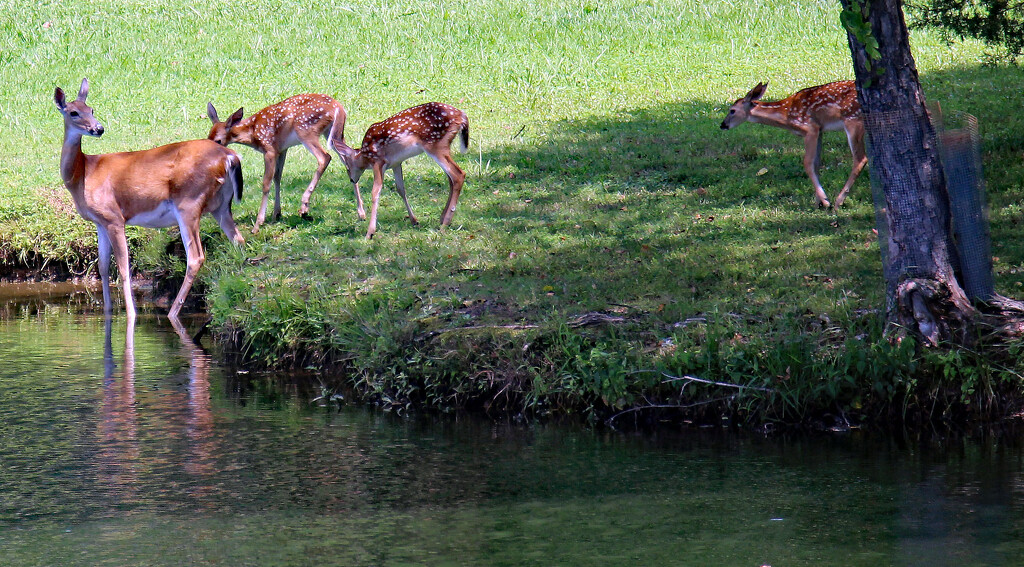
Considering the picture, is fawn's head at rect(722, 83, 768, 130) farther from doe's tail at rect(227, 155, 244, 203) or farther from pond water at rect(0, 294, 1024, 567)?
pond water at rect(0, 294, 1024, 567)

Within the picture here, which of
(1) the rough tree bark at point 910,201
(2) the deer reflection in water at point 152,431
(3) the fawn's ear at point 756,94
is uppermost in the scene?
(3) the fawn's ear at point 756,94

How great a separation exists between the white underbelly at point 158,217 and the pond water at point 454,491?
11.1 ft

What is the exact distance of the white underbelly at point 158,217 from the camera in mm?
11430

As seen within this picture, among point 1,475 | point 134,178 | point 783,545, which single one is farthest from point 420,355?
point 134,178

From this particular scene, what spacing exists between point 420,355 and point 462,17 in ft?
52.4

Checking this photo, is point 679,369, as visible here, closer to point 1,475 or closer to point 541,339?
point 541,339

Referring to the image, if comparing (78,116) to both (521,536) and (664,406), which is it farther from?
(521,536)

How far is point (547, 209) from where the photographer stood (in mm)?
12172

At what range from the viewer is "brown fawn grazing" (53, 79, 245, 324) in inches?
443

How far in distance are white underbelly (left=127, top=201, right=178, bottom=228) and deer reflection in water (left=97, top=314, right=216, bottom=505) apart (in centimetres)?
223

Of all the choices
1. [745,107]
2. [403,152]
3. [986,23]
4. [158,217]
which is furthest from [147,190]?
[986,23]

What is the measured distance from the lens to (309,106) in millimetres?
12609

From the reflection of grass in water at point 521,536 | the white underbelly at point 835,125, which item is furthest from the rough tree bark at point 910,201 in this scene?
the white underbelly at point 835,125

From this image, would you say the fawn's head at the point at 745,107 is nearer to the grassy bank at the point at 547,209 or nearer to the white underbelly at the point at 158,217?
the grassy bank at the point at 547,209
